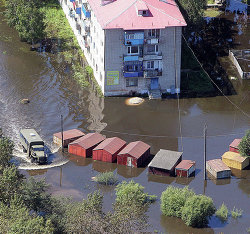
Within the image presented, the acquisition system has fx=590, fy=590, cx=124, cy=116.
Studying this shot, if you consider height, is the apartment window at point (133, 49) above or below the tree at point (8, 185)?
above

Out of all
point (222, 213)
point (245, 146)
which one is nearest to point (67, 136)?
point (245, 146)

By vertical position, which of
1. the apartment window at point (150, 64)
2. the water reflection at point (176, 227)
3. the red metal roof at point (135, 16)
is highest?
the red metal roof at point (135, 16)

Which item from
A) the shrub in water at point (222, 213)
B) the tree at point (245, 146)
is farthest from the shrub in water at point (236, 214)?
the tree at point (245, 146)

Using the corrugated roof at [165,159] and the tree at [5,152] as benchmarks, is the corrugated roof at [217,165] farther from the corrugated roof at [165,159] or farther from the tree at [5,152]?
the tree at [5,152]

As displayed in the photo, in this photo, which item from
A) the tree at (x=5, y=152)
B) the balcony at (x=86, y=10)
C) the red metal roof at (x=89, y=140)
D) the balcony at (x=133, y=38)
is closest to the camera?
the tree at (x=5, y=152)

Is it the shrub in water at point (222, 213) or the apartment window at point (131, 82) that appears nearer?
the shrub in water at point (222, 213)

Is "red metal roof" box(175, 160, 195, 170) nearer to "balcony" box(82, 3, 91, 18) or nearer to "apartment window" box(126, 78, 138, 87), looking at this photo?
"apartment window" box(126, 78, 138, 87)

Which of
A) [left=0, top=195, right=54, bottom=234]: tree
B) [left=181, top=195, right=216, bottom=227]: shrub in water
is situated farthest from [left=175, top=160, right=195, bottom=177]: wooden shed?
[left=0, top=195, right=54, bottom=234]: tree
